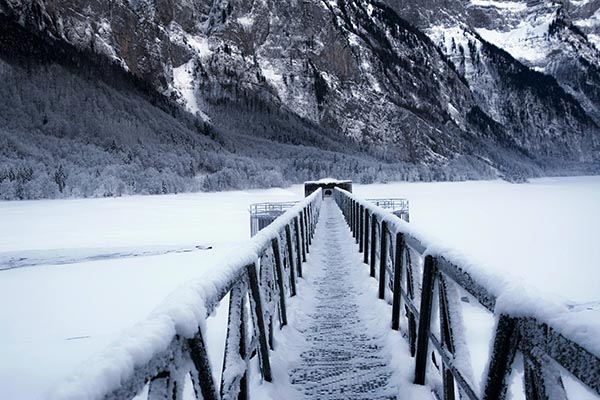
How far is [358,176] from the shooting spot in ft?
418

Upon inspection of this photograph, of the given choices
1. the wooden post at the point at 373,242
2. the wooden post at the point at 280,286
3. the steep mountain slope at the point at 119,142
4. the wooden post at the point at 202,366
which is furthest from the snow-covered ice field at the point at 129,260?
the steep mountain slope at the point at 119,142

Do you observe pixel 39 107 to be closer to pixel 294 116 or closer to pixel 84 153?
pixel 84 153

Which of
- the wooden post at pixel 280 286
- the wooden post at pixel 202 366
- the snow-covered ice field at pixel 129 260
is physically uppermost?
the wooden post at pixel 202 366

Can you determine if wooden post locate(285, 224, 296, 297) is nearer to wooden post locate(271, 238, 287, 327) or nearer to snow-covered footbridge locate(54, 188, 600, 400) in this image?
snow-covered footbridge locate(54, 188, 600, 400)

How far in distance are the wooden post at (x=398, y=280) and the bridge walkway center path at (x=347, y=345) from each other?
0.13 meters

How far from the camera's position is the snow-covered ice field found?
11188 mm

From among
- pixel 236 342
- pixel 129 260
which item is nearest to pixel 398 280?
pixel 236 342

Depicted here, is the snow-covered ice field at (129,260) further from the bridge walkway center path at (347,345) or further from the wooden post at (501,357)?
the bridge walkway center path at (347,345)

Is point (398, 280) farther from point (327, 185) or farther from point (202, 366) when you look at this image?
point (327, 185)

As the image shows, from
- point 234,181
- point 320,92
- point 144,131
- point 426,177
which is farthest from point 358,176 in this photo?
point 320,92

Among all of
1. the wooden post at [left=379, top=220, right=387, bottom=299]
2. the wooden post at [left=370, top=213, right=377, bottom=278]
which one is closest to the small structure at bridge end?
the wooden post at [left=370, top=213, right=377, bottom=278]

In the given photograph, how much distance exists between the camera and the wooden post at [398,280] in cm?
461

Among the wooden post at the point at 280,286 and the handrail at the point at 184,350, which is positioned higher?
the handrail at the point at 184,350

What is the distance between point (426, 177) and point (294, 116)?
206ft
